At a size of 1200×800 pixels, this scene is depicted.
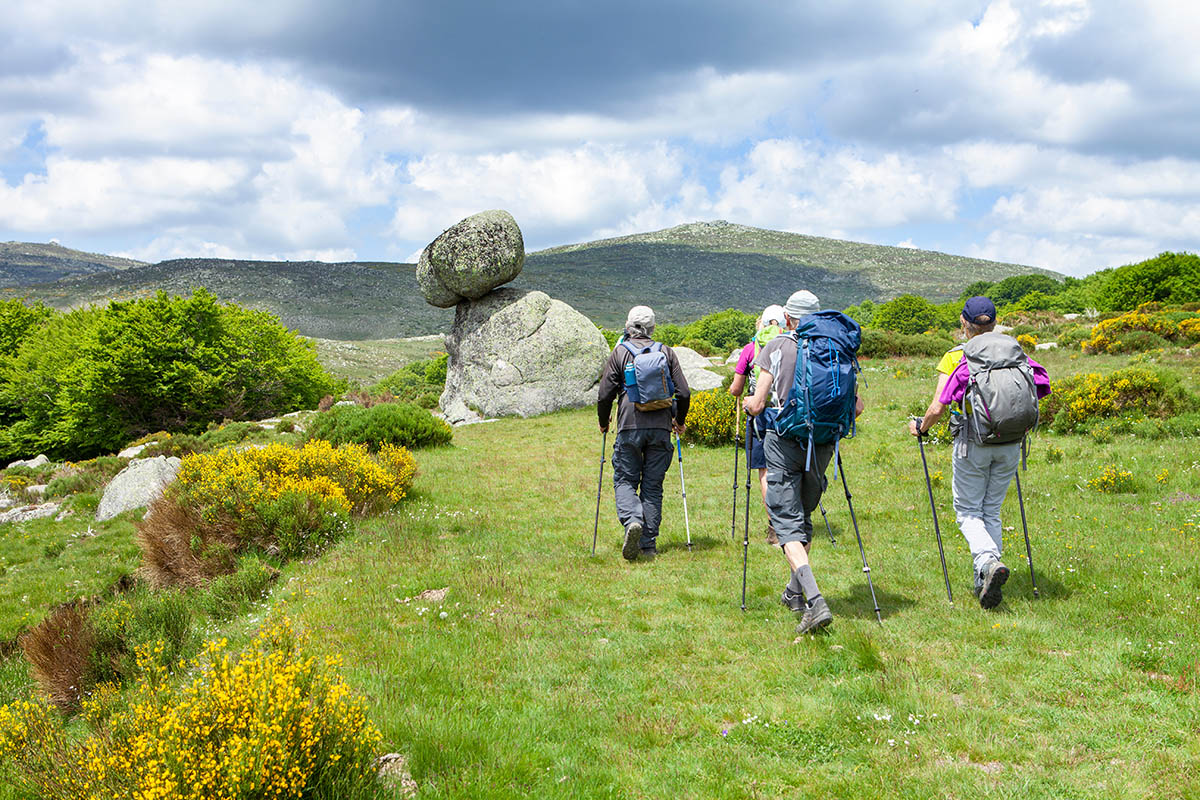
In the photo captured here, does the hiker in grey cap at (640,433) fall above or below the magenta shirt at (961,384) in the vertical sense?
below

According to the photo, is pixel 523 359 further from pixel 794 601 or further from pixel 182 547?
pixel 794 601

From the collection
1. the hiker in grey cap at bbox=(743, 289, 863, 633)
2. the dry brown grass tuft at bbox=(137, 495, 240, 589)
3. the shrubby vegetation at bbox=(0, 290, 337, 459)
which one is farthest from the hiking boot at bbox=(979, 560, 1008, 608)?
the shrubby vegetation at bbox=(0, 290, 337, 459)

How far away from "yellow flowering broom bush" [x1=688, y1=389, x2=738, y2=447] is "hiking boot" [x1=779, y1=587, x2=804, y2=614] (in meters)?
9.62

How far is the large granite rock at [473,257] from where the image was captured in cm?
2598

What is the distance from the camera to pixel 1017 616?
6367 mm

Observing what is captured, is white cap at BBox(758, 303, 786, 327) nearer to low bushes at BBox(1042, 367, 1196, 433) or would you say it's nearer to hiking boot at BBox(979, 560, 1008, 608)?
hiking boot at BBox(979, 560, 1008, 608)

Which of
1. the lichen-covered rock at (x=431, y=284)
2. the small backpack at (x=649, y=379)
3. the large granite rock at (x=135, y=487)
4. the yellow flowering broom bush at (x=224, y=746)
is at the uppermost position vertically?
the lichen-covered rock at (x=431, y=284)

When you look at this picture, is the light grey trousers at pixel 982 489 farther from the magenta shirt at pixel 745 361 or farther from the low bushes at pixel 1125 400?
the low bushes at pixel 1125 400

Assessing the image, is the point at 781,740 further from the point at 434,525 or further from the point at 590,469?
the point at 590,469

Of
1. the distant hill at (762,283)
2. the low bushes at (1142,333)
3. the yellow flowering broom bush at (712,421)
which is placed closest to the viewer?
the yellow flowering broom bush at (712,421)

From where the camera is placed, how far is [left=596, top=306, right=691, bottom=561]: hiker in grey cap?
8773 millimetres

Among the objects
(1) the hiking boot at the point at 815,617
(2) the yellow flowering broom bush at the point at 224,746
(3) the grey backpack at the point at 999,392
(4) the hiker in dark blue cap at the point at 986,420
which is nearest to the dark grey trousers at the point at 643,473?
(1) the hiking boot at the point at 815,617

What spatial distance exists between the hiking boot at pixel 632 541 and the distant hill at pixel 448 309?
11831cm

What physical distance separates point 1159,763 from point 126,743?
19.3ft
